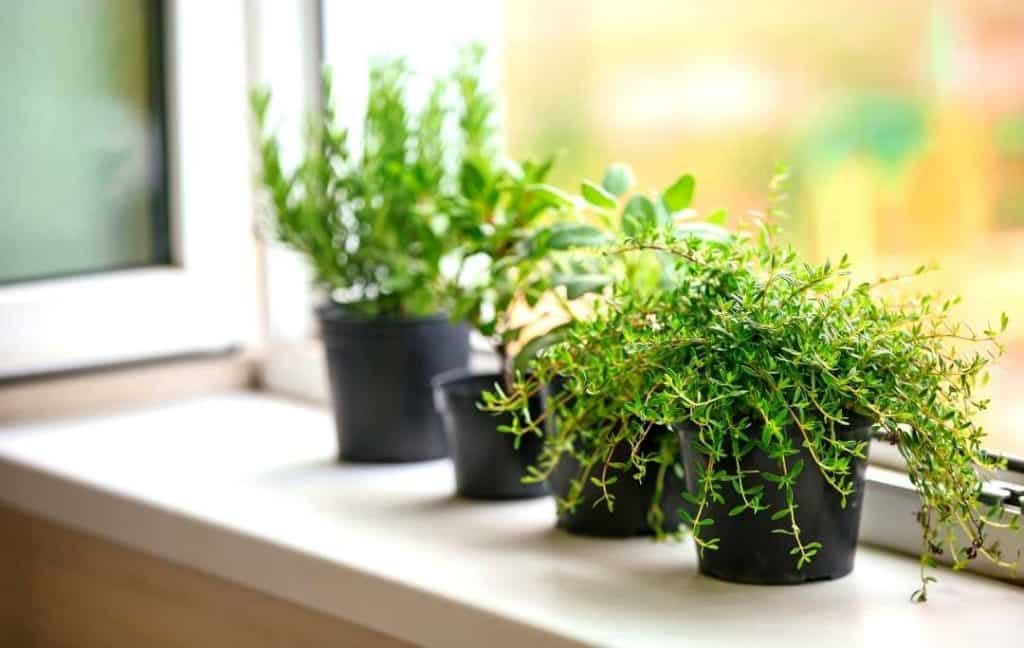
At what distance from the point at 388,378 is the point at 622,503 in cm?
30

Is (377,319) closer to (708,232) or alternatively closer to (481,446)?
(481,446)

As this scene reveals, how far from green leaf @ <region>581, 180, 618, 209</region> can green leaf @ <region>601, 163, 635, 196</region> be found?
3 cm

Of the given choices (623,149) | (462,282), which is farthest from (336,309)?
(623,149)

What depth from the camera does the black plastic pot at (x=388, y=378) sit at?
1.28 meters

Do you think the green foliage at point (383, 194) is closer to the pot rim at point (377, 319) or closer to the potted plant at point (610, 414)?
the pot rim at point (377, 319)

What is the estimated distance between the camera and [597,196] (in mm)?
1028

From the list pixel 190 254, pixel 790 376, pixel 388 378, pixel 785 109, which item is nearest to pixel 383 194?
pixel 388 378

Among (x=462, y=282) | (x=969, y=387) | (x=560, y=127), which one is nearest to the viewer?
(x=969, y=387)

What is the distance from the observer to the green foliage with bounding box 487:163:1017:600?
0.88 m

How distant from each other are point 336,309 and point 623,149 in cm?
344

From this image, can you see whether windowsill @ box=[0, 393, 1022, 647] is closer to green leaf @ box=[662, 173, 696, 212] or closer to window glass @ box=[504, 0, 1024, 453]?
green leaf @ box=[662, 173, 696, 212]

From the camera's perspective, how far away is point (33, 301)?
1.46 metres

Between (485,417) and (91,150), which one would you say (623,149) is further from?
(485,417)

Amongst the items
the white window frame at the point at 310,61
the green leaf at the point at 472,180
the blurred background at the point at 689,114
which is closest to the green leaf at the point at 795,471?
the blurred background at the point at 689,114
